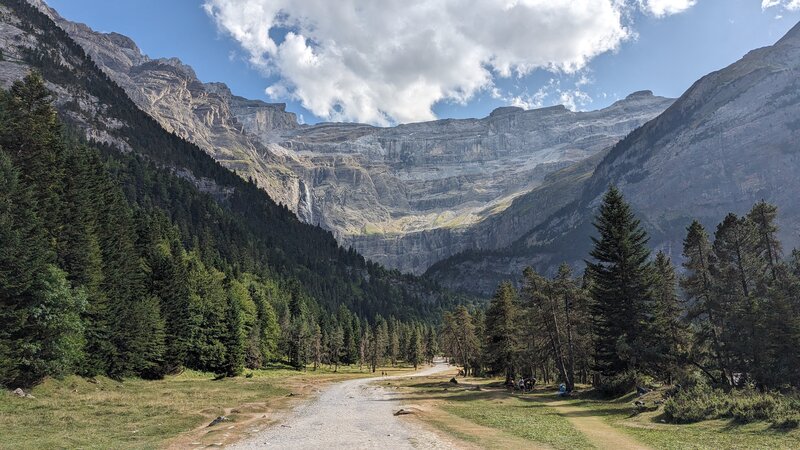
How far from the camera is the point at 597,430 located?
27.5 m

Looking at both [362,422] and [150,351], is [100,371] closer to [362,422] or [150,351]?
[150,351]

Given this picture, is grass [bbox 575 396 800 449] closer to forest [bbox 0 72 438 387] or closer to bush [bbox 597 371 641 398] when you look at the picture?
bush [bbox 597 371 641 398]

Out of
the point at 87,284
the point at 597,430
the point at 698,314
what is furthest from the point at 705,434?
the point at 87,284

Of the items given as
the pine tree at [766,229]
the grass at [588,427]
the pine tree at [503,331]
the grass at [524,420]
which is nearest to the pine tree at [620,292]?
the grass at [588,427]

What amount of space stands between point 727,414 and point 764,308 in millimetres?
14500

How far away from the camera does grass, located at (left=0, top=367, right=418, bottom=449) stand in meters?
21.7

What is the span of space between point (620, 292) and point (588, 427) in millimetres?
21672

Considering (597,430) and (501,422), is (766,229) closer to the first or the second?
(597,430)

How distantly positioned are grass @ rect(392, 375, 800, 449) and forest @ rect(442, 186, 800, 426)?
8.70 ft

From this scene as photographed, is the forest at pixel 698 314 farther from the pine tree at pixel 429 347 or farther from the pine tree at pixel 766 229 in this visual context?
the pine tree at pixel 429 347

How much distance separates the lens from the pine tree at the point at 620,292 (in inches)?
1748

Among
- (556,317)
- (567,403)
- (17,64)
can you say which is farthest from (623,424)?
(17,64)

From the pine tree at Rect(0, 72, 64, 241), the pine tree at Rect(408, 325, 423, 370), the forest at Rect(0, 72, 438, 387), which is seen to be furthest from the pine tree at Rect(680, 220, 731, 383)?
the pine tree at Rect(408, 325, 423, 370)

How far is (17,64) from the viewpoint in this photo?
162m
